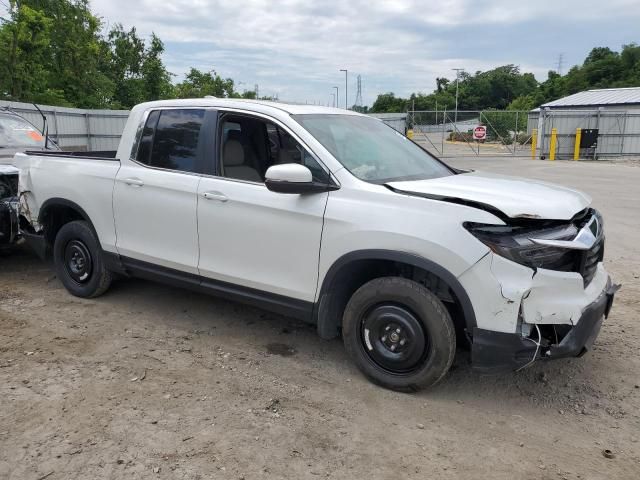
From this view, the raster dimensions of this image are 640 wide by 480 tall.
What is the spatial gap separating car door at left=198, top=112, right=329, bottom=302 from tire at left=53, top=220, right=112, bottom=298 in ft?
4.74

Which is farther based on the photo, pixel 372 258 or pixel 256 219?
pixel 256 219

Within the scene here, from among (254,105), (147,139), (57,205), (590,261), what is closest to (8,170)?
(57,205)

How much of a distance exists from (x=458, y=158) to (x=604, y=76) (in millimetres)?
49490

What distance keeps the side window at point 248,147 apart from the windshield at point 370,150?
0.31 metres

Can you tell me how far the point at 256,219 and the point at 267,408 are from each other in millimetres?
1321

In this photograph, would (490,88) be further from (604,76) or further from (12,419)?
(12,419)

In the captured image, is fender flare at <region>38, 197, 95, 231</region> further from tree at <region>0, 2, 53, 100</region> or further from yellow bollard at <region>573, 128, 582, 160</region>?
yellow bollard at <region>573, 128, 582, 160</region>

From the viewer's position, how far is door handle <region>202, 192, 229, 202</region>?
4.18 meters

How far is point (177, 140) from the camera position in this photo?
4.67m

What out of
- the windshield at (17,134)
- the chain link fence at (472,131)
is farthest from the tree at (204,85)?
the windshield at (17,134)

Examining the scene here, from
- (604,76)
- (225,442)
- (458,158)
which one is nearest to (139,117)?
(225,442)

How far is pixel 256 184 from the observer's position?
13.5 ft

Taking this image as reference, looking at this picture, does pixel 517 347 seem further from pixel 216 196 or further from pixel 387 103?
pixel 387 103

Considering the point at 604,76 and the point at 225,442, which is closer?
the point at 225,442
